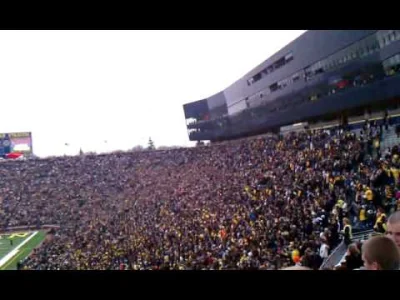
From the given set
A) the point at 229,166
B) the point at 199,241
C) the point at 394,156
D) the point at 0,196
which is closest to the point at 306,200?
the point at 394,156

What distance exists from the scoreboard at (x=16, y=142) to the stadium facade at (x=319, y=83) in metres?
17.1

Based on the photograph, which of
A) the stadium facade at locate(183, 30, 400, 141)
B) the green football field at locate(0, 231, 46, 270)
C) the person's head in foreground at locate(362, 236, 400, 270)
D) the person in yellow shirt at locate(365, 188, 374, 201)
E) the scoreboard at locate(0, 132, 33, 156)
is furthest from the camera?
the scoreboard at locate(0, 132, 33, 156)

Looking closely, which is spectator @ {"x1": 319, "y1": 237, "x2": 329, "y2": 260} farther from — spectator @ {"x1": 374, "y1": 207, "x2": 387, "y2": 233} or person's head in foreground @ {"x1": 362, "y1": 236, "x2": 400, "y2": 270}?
person's head in foreground @ {"x1": 362, "y1": 236, "x2": 400, "y2": 270}

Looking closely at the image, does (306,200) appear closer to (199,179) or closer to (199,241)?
(199,241)

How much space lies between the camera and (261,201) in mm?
12586

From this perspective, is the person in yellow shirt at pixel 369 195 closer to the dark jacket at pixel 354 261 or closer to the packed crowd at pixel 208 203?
the packed crowd at pixel 208 203

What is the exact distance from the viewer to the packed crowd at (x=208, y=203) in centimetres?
864

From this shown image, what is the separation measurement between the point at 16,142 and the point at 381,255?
3884cm

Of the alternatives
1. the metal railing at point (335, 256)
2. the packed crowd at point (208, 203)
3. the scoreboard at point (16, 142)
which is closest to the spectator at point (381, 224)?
the packed crowd at point (208, 203)

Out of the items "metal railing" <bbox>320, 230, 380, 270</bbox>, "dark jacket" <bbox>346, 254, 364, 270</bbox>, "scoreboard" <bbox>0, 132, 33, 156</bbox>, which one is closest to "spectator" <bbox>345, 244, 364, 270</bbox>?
"dark jacket" <bbox>346, 254, 364, 270</bbox>

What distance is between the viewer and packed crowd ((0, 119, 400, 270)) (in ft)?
28.3

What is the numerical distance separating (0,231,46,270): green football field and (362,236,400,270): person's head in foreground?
1747 centimetres
